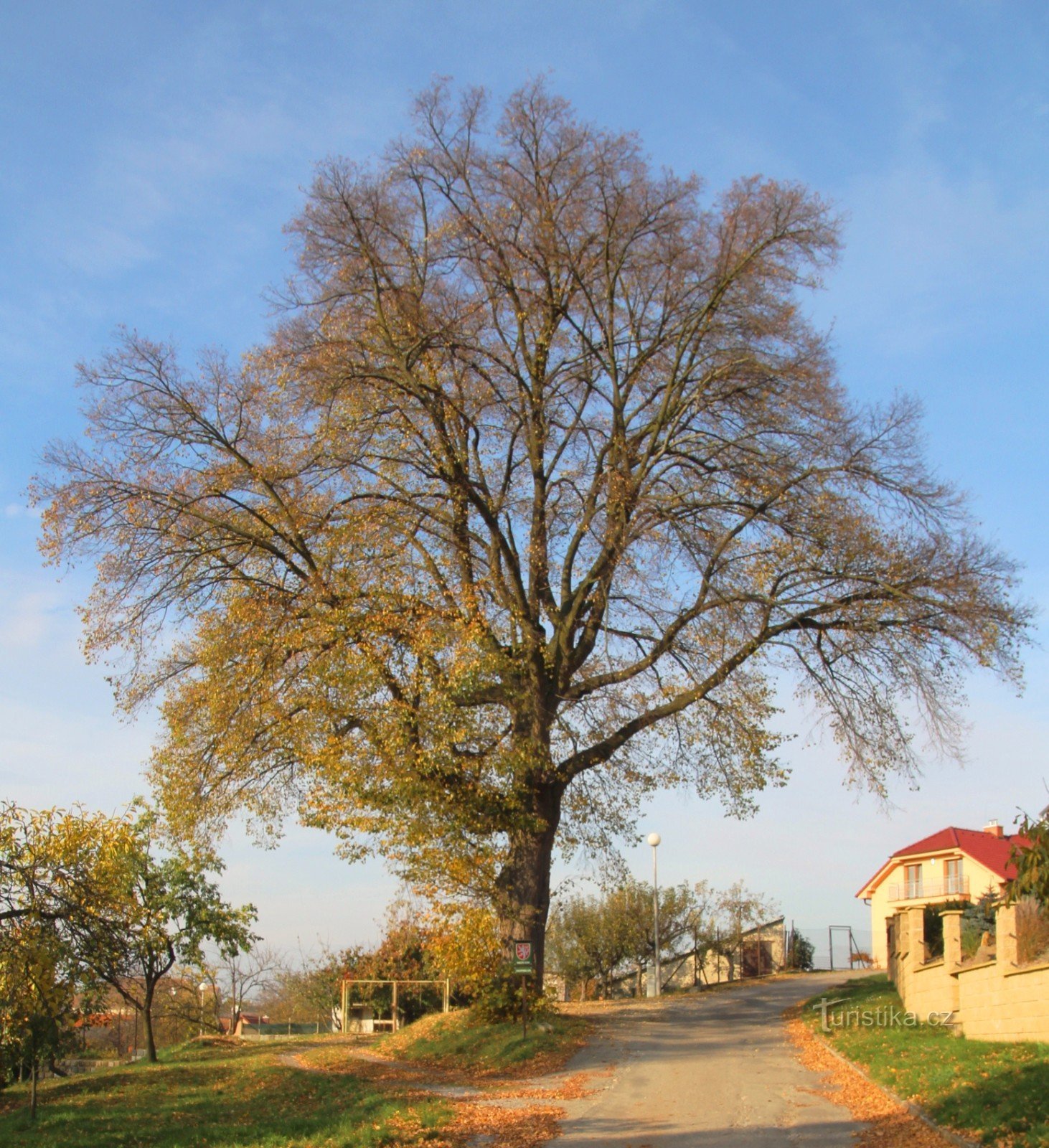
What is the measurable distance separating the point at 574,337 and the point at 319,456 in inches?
235

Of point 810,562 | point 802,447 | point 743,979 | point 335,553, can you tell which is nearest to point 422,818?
point 335,553

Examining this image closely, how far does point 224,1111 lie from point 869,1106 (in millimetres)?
8451

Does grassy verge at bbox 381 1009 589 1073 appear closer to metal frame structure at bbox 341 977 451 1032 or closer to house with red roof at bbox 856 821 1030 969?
metal frame structure at bbox 341 977 451 1032

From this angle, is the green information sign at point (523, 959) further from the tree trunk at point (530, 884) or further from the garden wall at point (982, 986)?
the garden wall at point (982, 986)

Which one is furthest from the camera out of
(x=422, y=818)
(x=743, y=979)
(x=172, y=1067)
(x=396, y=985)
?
(x=743, y=979)

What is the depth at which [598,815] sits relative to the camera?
74.7 feet

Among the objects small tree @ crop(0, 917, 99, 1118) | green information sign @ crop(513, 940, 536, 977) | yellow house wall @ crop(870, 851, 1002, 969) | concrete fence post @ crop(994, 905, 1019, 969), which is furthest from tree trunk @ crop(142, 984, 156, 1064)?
yellow house wall @ crop(870, 851, 1002, 969)

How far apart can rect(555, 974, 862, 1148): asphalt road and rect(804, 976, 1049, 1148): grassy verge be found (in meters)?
0.87

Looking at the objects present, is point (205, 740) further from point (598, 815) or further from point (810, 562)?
point (810, 562)

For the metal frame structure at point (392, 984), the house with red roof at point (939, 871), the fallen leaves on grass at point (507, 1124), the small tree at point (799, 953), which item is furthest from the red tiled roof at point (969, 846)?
the fallen leaves on grass at point (507, 1124)

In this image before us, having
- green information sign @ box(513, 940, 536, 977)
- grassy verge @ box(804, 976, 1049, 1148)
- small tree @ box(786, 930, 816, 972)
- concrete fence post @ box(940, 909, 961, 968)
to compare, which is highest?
concrete fence post @ box(940, 909, 961, 968)

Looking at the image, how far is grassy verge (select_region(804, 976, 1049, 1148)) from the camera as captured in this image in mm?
10305

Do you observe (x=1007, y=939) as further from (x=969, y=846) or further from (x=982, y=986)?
(x=969, y=846)

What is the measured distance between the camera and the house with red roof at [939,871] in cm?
4569
